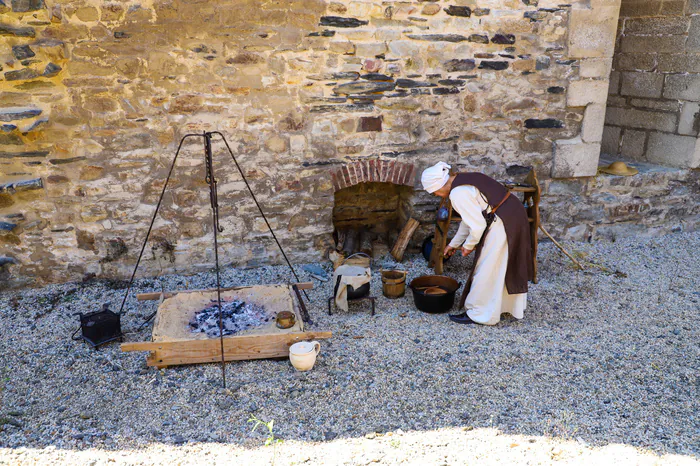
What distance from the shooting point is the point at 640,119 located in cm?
650

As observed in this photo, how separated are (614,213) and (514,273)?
8.15ft

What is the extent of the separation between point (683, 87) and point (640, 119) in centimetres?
60

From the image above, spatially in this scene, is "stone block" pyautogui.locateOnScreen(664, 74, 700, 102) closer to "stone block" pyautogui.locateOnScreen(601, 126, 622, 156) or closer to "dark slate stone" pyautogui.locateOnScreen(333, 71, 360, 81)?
"stone block" pyautogui.locateOnScreen(601, 126, 622, 156)

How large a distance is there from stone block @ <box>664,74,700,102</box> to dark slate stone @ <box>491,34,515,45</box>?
82.4 inches

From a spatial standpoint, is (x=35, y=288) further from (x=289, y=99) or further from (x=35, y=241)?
(x=289, y=99)

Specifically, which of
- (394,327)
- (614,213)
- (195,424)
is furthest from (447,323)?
(614,213)

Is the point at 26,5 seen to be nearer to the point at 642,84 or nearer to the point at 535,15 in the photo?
the point at 535,15

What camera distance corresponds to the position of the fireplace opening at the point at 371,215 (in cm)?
597

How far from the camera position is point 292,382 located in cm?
375

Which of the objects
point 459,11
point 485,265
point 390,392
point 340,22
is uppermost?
point 459,11

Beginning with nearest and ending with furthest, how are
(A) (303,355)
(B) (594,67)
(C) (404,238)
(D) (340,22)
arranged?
(A) (303,355), (D) (340,22), (B) (594,67), (C) (404,238)

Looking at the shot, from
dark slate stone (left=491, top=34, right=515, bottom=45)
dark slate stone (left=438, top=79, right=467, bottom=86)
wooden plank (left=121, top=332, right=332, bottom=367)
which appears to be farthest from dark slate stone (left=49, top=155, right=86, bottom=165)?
dark slate stone (left=491, top=34, right=515, bottom=45)

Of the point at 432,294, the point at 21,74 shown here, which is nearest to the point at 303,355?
the point at 432,294

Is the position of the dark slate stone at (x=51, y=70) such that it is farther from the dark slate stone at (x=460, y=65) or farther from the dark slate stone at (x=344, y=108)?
the dark slate stone at (x=460, y=65)
